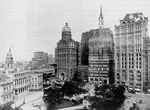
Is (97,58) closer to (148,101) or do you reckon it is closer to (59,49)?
(59,49)

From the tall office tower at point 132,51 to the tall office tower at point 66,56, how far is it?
24830mm

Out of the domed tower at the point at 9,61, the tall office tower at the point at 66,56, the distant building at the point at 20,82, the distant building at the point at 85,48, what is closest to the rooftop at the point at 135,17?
the tall office tower at the point at 66,56

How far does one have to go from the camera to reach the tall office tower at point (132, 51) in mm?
55438

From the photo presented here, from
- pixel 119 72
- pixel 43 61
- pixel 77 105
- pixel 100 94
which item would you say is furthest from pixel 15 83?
pixel 43 61

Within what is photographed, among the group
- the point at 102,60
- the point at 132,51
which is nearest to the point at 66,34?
the point at 102,60

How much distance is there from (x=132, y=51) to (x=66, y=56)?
1346 inches

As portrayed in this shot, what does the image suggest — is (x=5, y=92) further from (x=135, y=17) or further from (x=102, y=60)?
(x=135, y=17)

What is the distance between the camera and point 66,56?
78.9m

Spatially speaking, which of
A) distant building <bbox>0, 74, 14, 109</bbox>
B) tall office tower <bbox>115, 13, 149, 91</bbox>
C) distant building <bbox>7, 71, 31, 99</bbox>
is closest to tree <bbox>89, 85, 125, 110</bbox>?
tall office tower <bbox>115, 13, 149, 91</bbox>

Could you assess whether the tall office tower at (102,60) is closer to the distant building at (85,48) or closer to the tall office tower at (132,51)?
the tall office tower at (132,51)

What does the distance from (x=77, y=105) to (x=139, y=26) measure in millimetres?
37577

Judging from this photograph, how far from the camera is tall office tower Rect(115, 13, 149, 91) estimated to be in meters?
55.4

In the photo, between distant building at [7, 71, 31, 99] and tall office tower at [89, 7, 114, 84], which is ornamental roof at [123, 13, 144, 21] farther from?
distant building at [7, 71, 31, 99]

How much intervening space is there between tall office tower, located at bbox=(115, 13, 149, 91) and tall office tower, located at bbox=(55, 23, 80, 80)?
24830 mm
